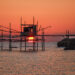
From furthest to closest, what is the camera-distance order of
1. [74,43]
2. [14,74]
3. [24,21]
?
[74,43] → [24,21] → [14,74]

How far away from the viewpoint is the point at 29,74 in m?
17.1

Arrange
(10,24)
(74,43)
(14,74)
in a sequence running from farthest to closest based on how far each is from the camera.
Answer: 1. (74,43)
2. (10,24)
3. (14,74)

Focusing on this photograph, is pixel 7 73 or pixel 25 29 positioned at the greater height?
pixel 25 29

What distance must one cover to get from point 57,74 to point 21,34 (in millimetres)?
29784

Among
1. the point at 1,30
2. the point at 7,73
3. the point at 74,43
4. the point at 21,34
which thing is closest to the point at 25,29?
the point at 21,34

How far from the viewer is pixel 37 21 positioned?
161ft

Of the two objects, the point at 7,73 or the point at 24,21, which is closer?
the point at 7,73

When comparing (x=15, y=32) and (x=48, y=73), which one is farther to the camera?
(x=15, y=32)

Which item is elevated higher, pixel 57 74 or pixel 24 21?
pixel 24 21

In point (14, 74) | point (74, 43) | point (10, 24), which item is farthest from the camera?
point (74, 43)

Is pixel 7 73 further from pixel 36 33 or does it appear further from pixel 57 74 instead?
pixel 36 33

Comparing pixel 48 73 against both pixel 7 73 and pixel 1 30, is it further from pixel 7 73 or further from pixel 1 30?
pixel 1 30

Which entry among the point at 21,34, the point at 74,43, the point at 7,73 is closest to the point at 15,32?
the point at 21,34

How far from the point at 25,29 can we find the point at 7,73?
2976cm
